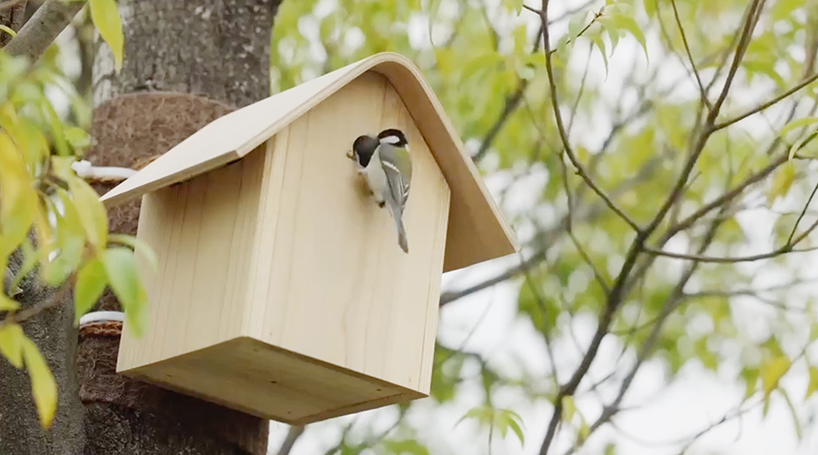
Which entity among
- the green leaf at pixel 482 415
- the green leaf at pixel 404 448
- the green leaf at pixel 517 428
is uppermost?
the green leaf at pixel 404 448

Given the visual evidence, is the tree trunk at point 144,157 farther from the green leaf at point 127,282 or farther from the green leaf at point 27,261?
the green leaf at point 127,282

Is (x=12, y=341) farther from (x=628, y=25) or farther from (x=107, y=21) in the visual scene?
(x=628, y=25)

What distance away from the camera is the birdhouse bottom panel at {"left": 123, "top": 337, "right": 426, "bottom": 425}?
4.92ft

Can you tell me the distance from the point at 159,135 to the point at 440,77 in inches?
53.9

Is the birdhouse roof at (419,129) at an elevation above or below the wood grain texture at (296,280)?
above

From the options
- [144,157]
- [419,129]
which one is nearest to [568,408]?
[419,129]

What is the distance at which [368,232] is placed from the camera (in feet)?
5.32

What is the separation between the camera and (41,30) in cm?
133

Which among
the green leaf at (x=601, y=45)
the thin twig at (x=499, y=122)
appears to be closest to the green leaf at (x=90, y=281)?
the green leaf at (x=601, y=45)

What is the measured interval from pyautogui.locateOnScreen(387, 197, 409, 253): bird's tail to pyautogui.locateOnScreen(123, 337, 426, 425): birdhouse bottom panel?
190mm

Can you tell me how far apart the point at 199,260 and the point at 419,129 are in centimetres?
42

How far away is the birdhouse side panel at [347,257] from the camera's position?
1.50m

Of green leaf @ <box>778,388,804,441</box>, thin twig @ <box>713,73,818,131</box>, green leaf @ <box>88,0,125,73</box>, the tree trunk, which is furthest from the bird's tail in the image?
green leaf @ <box>778,388,804,441</box>

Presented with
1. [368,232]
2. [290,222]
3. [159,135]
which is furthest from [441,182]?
[159,135]
